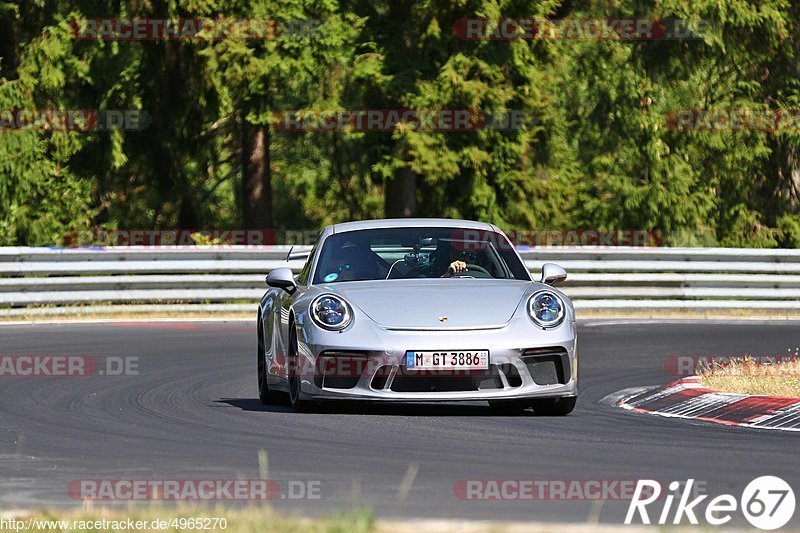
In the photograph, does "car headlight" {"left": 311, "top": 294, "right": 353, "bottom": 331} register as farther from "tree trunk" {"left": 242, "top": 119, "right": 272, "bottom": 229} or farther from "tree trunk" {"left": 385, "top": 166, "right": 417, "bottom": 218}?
"tree trunk" {"left": 242, "top": 119, "right": 272, "bottom": 229}

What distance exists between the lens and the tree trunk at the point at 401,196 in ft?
101

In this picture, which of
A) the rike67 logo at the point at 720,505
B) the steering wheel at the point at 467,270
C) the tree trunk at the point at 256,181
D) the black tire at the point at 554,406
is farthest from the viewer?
the tree trunk at the point at 256,181

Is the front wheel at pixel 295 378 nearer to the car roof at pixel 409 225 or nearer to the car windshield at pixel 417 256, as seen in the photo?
the car windshield at pixel 417 256

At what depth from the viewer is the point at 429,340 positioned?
9711mm

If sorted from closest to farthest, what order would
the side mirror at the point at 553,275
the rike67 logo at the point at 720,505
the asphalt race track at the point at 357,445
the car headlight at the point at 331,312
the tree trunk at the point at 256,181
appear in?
the rike67 logo at the point at 720,505
the asphalt race track at the point at 357,445
the car headlight at the point at 331,312
the side mirror at the point at 553,275
the tree trunk at the point at 256,181

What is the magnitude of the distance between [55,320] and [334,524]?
15405mm

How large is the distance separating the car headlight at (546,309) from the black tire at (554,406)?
0.51 meters

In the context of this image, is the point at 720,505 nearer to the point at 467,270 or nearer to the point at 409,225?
the point at 467,270

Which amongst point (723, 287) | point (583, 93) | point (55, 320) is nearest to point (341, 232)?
point (55, 320)

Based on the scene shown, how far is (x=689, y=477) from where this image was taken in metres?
Answer: 7.27

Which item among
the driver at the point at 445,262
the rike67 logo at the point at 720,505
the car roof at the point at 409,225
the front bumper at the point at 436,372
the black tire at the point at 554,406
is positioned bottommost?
the black tire at the point at 554,406

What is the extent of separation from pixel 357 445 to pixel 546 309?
2.00m

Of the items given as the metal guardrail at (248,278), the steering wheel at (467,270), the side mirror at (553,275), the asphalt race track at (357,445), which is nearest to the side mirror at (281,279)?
the asphalt race track at (357,445)

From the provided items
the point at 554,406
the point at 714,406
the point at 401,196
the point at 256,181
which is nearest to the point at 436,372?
the point at 554,406
